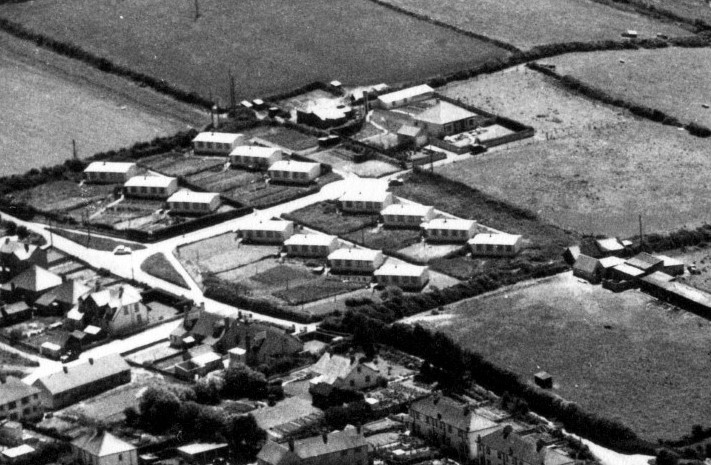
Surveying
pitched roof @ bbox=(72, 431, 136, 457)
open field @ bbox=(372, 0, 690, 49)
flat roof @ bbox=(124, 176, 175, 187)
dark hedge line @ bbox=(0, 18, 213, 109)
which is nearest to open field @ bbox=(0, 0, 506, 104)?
dark hedge line @ bbox=(0, 18, 213, 109)

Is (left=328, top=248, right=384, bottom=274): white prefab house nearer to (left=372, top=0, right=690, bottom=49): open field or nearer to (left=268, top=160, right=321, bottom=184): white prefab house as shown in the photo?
(left=268, top=160, right=321, bottom=184): white prefab house

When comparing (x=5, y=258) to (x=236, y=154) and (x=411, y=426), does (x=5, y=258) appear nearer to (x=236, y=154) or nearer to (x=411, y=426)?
(x=236, y=154)

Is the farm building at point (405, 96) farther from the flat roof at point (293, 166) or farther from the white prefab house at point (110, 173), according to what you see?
the white prefab house at point (110, 173)

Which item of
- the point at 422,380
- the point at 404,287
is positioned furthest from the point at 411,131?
the point at 422,380

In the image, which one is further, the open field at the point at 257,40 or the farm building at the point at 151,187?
the open field at the point at 257,40

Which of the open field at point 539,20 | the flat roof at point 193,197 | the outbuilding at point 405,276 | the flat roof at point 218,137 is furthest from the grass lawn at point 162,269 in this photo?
the open field at point 539,20
